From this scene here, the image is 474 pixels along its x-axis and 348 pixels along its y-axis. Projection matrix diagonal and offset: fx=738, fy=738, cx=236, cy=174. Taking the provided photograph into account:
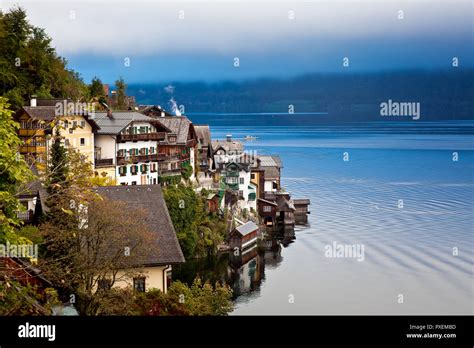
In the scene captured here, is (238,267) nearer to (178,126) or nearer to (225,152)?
(178,126)

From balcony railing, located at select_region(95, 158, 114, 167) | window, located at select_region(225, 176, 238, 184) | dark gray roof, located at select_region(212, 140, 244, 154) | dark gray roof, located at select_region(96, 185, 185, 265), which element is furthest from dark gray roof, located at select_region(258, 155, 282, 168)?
dark gray roof, located at select_region(96, 185, 185, 265)

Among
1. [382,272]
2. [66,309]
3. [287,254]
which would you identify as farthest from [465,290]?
[66,309]

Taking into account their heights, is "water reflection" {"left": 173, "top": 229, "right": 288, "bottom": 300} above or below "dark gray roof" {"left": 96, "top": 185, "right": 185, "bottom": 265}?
below

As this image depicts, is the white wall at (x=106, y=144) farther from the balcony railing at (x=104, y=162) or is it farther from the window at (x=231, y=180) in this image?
the window at (x=231, y=180)

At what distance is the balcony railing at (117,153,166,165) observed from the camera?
31.0 m

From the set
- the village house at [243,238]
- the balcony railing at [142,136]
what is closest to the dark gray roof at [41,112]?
the balcony railing at [142,136]

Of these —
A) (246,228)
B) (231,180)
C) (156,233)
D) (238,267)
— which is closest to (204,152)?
(231,180)

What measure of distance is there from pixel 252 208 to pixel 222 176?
2523mm

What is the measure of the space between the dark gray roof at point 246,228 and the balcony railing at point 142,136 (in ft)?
18.2

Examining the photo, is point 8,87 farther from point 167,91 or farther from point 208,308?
point 167,91

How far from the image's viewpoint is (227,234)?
32844 mm

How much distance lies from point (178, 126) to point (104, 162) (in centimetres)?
761

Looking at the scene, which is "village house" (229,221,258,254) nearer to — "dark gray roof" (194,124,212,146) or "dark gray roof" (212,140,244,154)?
"dark gray roof" (212,140,244,154)

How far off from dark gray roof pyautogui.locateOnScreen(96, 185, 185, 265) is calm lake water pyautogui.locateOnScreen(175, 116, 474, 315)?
667cm
